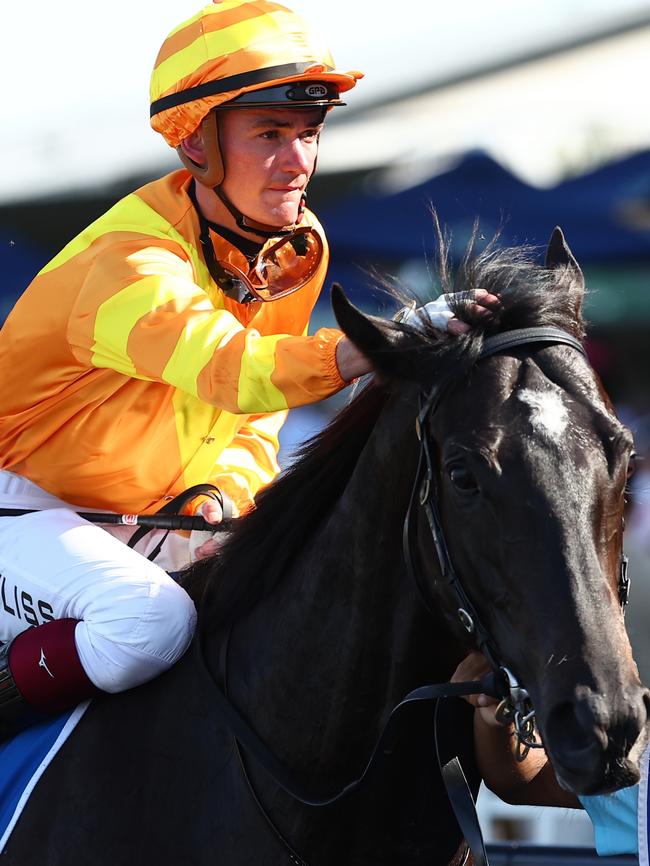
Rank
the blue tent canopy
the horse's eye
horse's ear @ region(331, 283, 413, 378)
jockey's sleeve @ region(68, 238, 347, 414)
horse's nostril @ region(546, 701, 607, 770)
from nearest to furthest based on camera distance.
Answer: horse's nostril @ region(546, 701, 607, 770), the horse's eye, horse's ear @ region(331, 283, 413, 378), jockey's sleeve @ region(68, 238, 347, 414), the blue tent canopy

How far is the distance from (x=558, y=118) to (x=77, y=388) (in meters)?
4.97

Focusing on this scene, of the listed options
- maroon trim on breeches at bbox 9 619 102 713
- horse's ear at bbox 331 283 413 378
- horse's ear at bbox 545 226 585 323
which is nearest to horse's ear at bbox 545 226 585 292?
horse's ear at bbox 545 226 585 323

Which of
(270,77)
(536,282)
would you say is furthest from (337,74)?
(536,282)

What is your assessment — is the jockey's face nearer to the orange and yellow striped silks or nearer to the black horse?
the orange and yellow striped silks

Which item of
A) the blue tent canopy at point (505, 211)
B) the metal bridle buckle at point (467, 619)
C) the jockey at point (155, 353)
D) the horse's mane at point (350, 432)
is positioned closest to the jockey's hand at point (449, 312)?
the horse's mane at point (350, 432)

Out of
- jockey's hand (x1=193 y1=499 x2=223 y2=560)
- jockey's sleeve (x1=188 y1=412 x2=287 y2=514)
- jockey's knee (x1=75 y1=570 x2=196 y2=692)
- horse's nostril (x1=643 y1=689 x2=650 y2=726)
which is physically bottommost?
jockey's sleeve (x1=188 y1=412 x2=287 y2=514)

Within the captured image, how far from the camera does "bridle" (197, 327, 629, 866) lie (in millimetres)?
2123

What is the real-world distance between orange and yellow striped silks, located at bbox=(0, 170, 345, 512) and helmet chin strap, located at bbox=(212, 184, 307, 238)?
0.08 metres

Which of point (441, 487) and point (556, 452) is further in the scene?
point (441, 487)

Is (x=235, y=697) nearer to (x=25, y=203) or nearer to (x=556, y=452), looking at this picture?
(x=556, y=452)

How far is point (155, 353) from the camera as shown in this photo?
2.63m

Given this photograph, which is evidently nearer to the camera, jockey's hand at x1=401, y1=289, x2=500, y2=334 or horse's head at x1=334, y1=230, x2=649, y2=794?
horse's head at x1=334, y1=230, x2=649, y2=794

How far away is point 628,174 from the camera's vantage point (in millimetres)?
6645

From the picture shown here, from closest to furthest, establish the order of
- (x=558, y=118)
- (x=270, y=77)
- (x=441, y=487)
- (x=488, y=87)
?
(x=441, y=487)
(x=270, y=77)
(x=558, y=118)
(x=488, y=87)
